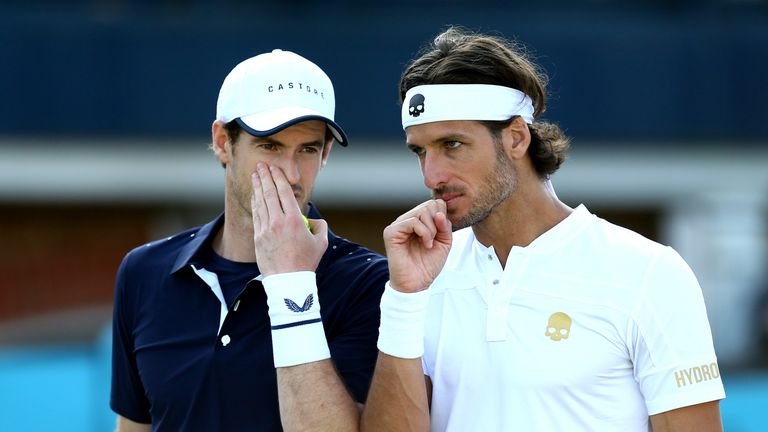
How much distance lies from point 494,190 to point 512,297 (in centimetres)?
35

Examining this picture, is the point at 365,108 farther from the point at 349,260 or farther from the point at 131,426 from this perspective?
the point at 349,260

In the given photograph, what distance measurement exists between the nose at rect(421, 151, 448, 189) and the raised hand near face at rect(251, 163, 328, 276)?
0.39 metres

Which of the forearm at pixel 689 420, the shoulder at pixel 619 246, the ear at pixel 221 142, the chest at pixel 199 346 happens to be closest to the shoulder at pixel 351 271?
the chest at pixel 199 346

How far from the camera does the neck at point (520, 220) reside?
386 cm

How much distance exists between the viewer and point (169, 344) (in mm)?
3951

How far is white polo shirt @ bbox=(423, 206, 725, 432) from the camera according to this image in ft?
11.6

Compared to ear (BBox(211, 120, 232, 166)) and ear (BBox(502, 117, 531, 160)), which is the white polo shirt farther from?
ear (BBox(211, 120, 232, 166))

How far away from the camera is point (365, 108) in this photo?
15.0 metres

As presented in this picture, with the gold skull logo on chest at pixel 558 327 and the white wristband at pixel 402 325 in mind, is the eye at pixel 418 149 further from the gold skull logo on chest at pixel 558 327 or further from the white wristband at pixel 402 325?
the gold skull logo on chest at pixel 558 327

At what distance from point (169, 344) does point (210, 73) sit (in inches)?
436

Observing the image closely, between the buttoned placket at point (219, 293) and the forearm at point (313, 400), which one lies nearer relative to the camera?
the forearm at point (313, 400)

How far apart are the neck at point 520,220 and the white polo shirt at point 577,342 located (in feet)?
0.18

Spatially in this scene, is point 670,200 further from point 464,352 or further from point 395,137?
point 464,352

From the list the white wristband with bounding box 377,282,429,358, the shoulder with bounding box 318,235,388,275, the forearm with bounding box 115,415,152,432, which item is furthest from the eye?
the forearm with bounding box 115,415,152,432
